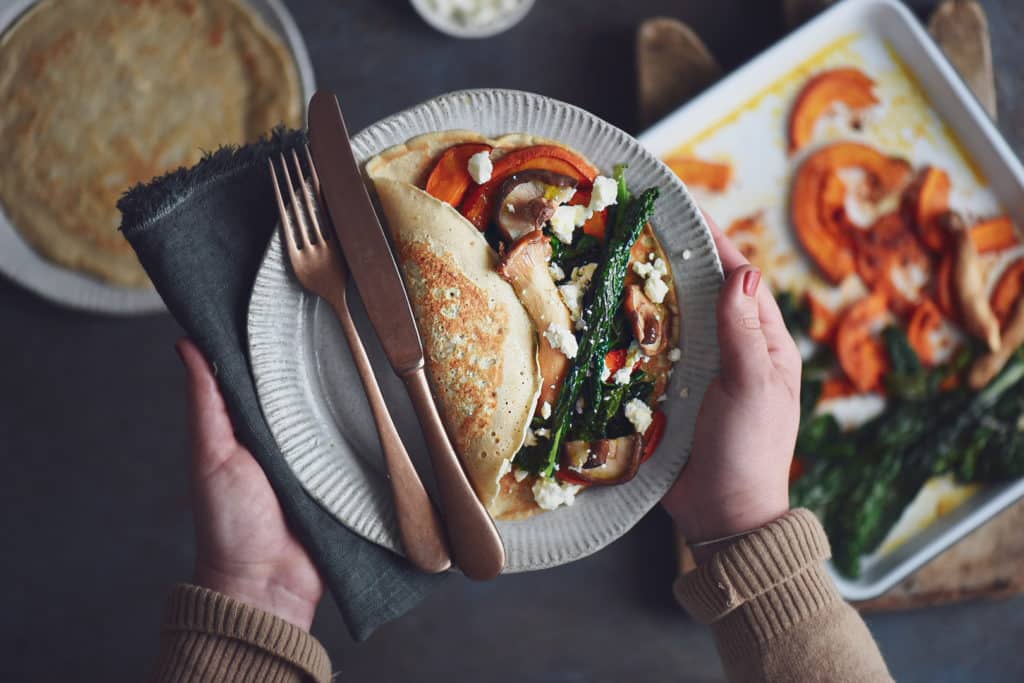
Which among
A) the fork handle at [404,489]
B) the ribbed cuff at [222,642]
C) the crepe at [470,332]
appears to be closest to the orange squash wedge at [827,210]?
the crepe at [470,332]

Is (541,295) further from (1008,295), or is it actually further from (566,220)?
(1008,295)

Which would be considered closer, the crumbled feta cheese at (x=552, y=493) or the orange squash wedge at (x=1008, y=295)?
the crumbled feta cheese at (x=552, y=493)

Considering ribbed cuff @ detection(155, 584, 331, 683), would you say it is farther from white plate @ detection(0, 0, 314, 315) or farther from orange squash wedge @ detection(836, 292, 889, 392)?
orange squash wedge @ detection(836, 292, 889, 392)

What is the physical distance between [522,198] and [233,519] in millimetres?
1254

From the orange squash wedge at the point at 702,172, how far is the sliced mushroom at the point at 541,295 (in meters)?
0.93

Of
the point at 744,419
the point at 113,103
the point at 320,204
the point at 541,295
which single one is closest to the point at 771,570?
the point at 744,419

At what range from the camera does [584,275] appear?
2.36 meters

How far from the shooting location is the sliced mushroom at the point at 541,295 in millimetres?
2232

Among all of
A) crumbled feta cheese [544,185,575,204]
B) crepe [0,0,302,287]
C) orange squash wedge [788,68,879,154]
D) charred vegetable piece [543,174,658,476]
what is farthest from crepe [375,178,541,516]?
orange squash wedge [788,68,879,154]

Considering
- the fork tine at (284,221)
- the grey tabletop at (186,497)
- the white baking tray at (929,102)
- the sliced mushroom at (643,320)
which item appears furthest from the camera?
the grey tabletop at (186,497)

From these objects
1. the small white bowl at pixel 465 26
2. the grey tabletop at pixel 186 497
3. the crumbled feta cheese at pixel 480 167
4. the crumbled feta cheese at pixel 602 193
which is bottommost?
the grey tabletop at pixel 186 497

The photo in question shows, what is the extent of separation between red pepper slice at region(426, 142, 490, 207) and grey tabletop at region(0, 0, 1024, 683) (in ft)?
3.20

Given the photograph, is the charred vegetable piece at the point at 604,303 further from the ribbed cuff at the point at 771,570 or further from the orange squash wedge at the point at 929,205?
the orange squash wedge at the point at 929,205

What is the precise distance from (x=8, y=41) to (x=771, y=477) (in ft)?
9.94
